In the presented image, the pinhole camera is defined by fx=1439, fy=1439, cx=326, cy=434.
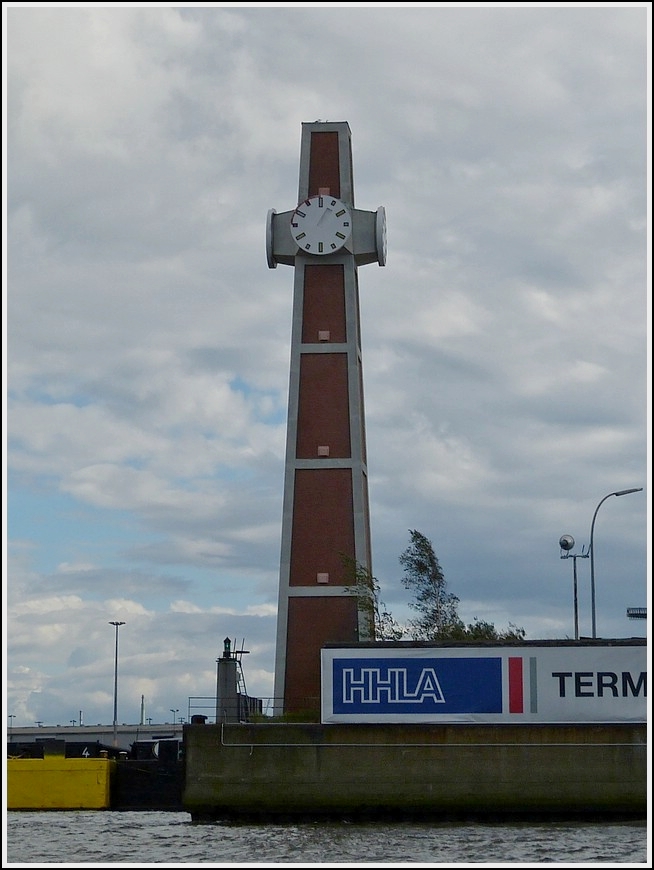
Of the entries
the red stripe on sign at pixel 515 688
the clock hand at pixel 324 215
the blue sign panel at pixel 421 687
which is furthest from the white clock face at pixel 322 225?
the red stripe on sign at pixel 515 688

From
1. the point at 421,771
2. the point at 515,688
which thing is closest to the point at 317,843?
the point at 421,771

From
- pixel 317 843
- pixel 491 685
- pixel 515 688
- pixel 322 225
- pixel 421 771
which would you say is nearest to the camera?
pixel 317 843

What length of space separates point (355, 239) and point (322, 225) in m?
1.42

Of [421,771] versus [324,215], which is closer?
Result: [421,771]

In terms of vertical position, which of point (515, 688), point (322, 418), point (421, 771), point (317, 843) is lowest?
point (317, 843)

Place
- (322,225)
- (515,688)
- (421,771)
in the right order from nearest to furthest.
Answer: (421,771), (515,688), (322,225)

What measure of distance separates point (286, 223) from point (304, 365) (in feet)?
19.5

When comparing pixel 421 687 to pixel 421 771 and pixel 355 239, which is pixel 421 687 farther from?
pixel 355 239

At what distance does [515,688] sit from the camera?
43750 mm

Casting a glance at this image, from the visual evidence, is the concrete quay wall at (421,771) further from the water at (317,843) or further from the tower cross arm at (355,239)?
the tower cross arm at (355,239)

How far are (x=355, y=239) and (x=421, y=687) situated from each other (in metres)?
20.1

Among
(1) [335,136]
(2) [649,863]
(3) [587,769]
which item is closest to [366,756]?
(3) [587,769]

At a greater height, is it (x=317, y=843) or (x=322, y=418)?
(x=322, y=418)

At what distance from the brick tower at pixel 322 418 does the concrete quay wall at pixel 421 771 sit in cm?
823
